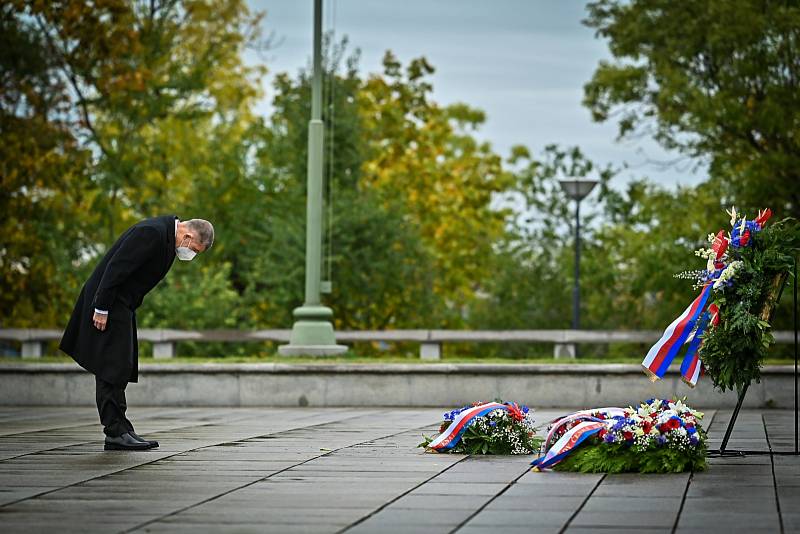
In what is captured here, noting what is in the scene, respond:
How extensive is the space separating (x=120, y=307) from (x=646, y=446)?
4.14 meters

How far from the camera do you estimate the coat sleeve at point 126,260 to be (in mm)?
10328

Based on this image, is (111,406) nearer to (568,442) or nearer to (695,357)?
(568,442)

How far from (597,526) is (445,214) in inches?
1414

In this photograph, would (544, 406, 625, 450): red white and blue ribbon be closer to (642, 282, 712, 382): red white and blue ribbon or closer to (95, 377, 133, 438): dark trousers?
(642, 282, 712, 382): red white and blue ribbon

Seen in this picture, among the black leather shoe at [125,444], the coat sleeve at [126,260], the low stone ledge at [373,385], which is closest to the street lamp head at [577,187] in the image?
the low stone ledge at [373,385]

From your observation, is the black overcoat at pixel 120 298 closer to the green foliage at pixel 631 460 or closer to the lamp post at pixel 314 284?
the green foliage at pixel 631 460

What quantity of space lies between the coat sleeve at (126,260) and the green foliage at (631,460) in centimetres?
353

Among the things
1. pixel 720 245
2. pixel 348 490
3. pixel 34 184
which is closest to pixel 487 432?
pixel 720 245

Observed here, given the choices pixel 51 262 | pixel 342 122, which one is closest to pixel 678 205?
pixel 342 122

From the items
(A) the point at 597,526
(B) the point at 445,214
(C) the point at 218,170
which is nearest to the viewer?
(A) the point at 597,526

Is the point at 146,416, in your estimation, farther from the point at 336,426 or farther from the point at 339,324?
the point at 339,324

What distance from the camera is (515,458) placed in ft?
32.8

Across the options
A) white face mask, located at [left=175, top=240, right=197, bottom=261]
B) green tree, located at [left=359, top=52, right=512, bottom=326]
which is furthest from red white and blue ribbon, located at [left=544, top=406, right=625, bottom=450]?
green tree, located at [left=359, top=52, right=512, bottom=326]

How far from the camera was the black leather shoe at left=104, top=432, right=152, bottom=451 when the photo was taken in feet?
34.4
